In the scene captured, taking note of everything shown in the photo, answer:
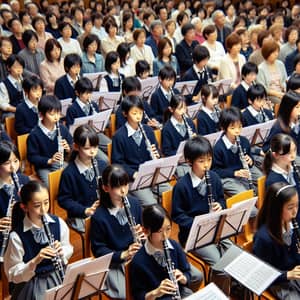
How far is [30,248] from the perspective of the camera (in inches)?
106

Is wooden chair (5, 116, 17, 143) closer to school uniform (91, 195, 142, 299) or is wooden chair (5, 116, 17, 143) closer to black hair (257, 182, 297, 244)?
school uniform (91, 195, 142, 299)

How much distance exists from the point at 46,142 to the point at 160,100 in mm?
1544

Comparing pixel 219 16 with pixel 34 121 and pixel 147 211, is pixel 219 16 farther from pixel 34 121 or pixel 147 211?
pixel 147 211

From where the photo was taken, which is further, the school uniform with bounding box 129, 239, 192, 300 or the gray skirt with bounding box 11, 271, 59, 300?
the gray skirt with bounding box 11, 271, 59, 300

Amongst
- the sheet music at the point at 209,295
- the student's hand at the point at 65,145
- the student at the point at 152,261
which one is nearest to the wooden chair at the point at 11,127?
the student's hand at the point at 65,145

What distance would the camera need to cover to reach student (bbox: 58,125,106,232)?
11.1ft

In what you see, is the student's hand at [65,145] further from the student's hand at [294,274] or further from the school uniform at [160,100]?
the student's hand at [294,274]

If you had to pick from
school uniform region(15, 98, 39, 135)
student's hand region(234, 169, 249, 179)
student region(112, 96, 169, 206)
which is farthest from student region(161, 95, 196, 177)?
school uniform region(15, 98, 39, 135)

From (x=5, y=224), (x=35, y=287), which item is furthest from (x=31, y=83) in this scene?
(x=35, y=287)

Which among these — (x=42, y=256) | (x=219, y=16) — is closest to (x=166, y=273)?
(x=42, y=256)

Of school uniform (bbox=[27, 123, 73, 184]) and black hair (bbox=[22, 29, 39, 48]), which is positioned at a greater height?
black hair (bbox=[22, 29, 39, 48])

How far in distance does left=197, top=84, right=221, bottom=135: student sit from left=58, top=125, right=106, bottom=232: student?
1514 millimetres

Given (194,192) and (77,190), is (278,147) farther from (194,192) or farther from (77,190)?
(77,190)

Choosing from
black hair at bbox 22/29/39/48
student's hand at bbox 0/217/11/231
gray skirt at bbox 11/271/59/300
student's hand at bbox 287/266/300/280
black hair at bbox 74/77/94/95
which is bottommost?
student's hand at bbox 287/266/300/280
